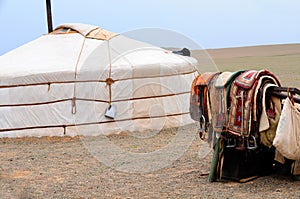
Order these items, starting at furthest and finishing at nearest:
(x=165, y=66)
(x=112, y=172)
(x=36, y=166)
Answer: (x=165, y=66), (x=36, y=166), (x=112, y=172)

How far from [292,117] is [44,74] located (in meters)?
4.15

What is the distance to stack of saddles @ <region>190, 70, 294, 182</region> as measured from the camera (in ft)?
13.2

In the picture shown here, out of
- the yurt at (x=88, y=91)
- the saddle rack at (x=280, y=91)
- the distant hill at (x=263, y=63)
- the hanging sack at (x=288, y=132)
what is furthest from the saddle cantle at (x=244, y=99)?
the yurt at (x=88, y=91)

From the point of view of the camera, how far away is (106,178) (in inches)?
194

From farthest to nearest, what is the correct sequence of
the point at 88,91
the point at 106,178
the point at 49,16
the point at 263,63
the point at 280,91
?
the point at 263,63 → the point at 49,16 → the point at 88,91 → the point at 106,178 → the point at 280,91

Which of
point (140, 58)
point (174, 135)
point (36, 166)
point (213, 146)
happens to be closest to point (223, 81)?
point (213, 146)

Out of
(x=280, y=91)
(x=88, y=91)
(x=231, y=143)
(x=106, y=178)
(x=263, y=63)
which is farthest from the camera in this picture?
(x=263, y=63)

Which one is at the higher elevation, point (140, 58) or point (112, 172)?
point (140, 58)

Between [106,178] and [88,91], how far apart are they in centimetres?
247

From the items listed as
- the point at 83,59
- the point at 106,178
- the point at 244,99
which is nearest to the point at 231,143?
the point at 244,99

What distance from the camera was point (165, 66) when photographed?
24.7 feet

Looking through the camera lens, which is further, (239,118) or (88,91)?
(88,91)

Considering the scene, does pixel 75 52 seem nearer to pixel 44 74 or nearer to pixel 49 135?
pixel 44 74

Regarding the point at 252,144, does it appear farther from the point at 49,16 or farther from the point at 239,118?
the point at 49,16
